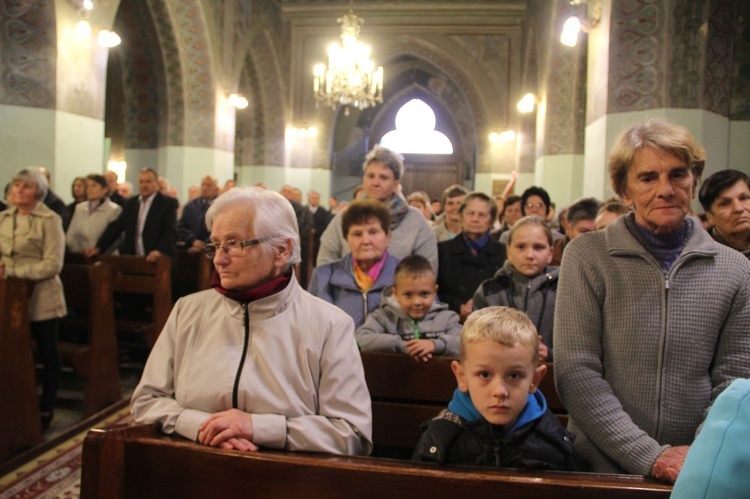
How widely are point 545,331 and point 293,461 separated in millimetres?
1927

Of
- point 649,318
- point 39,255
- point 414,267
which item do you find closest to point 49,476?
point 39,255

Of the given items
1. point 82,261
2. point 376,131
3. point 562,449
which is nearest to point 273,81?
point 376,131

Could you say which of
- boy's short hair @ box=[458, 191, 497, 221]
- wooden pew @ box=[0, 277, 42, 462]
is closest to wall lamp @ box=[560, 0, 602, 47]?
boy's short hair @ box=[458, 191, 497, 221]

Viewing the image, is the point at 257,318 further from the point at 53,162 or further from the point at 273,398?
the point at 53,162

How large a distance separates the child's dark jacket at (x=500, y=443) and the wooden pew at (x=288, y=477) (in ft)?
1.06

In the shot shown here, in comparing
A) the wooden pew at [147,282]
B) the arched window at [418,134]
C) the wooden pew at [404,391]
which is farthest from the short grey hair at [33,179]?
the arched window at [418,134]

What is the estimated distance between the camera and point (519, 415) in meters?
1.73

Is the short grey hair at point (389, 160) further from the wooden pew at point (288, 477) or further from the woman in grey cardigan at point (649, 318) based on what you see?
the wooden pew at point (288, 477)

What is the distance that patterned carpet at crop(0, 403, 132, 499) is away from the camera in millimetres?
3352

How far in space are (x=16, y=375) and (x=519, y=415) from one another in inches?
134

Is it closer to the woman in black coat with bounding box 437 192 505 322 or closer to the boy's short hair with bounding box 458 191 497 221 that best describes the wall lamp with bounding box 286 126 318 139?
the boy's short hair with bounding box 458 191 497 221

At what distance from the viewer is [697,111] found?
6.45m

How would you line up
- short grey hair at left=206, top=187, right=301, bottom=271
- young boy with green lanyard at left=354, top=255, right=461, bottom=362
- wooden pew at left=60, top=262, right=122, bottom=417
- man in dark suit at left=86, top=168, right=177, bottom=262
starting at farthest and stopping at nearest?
1. man in dark suit at left=86, top=168, right=177, bottom=262
2. wooden pew at left=60, top=262, right=122, bottom=417
3. young boy with green lanyard at left=354, top=255, right=461, bottom=362
4. short grey hair at left=206, top=187, right=301, bottom=271

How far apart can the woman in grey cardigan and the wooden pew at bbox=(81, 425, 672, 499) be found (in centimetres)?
36
